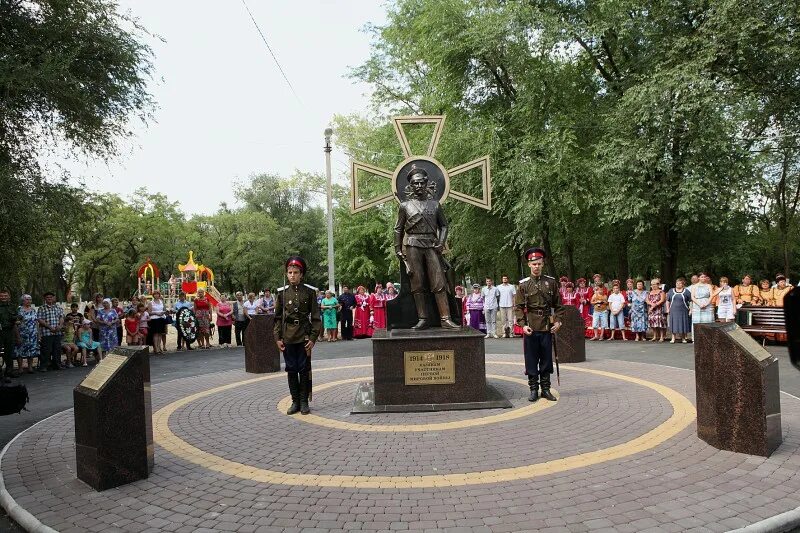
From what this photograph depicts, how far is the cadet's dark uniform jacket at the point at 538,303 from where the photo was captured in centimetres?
778

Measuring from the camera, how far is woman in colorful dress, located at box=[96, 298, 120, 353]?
1529 cm

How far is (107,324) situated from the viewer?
15.3 metres

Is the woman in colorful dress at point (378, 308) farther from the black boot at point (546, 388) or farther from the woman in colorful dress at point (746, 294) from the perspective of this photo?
the black boot at point (546, 388)

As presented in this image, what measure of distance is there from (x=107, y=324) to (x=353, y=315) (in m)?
7.68

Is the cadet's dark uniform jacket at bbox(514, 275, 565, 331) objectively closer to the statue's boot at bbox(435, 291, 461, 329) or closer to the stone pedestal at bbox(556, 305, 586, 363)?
the statue's boot at bbox(435, 291, 461, 329)

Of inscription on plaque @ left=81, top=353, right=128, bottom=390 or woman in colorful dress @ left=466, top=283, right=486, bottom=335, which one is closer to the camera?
inscription on plaque @ left=81, top=353, right=128, bottom=390

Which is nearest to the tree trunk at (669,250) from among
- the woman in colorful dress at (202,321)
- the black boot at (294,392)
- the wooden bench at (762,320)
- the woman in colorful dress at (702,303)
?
the woman in colorful dress at (702,303)

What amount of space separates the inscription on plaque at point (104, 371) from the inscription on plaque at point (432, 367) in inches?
142

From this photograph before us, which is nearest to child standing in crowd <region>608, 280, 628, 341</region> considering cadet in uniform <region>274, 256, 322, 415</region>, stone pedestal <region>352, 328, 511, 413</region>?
stone pedestal <region>352, 328, 511, 413</region>

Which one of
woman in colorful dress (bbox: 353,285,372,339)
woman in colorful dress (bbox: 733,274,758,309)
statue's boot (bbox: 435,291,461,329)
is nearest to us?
statue's boot (bbox: 435,291,461,329)

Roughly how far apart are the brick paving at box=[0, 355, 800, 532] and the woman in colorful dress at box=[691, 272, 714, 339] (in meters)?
6.96

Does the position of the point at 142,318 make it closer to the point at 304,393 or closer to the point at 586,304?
the point at 304,393

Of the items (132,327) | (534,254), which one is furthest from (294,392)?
(132,327)

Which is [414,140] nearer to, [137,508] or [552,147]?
[552,147]
